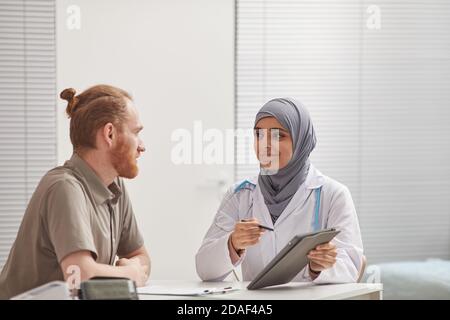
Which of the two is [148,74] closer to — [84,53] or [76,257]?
[84,53]

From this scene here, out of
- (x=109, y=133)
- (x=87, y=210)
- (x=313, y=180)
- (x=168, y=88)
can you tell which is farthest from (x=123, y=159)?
(x=168, y=88)

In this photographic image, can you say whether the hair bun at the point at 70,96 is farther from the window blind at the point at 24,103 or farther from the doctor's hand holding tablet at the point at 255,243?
the window blind at the point at 24,103

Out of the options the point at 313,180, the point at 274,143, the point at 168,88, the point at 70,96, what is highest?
the point at 168,88

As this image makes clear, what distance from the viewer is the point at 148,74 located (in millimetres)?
3844

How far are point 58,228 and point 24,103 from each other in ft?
6.66

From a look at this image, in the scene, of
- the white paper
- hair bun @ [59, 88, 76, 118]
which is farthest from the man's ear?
the white paper

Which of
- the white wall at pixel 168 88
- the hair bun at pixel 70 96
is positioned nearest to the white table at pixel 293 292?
the hair bun at pixel 70 96

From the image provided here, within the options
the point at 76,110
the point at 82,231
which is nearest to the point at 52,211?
the point at 82,231

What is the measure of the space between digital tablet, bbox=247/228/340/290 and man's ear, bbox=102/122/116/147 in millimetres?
572

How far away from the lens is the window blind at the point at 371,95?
3938 mm

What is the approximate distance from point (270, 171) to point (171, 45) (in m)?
1.57

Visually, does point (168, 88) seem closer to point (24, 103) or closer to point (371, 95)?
point (24, 103)

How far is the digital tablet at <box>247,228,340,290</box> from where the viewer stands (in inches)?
73.0

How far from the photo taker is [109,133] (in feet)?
6.93
